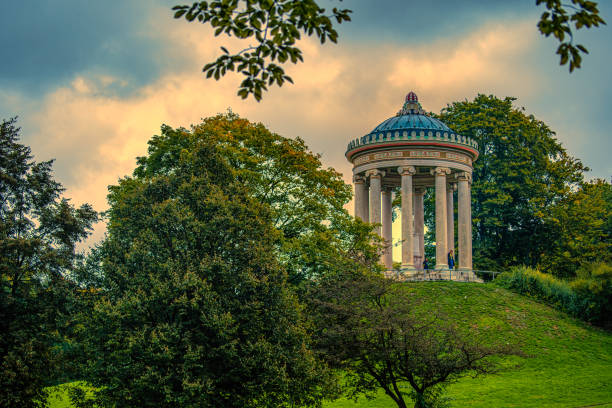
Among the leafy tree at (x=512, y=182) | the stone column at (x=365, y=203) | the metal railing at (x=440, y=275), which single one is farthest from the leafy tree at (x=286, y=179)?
the leafy tree at (x=512, y=182)

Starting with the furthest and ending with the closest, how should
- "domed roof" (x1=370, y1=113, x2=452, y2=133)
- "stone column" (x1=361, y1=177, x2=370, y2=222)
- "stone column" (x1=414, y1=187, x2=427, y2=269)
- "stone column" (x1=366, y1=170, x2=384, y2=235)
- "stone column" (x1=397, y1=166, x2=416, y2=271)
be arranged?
"stone column" (x1=414, y1=187, x2=427, y2=269) → "stone column" (x1=361, y1=177, x2=370, y2=222) → "domed roof" (x1=370, y1=113, x2=452, y2=133) → "stone column" (x1=366, y1=170, x2=384, y2=235) → "stone column" (x1=397, y1=166, x2=416, y2=271)

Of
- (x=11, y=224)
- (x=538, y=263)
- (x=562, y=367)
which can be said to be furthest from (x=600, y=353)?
(x=11, y=224)

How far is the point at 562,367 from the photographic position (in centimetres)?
3297

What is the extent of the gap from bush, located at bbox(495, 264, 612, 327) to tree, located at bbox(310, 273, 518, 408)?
19468mm

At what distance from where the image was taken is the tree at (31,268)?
2703 cm

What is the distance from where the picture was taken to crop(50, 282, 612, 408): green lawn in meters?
27.2

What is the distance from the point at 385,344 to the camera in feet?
75.4

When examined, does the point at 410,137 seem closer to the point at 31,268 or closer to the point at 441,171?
the point at 441,171

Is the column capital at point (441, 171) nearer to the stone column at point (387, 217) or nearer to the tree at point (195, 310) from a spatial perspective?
the stone column at point (387, 217)

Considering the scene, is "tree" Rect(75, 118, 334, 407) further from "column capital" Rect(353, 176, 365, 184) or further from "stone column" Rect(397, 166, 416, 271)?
"column capital" Rect(353, 176, 365, 184)

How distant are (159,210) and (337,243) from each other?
47.5 ft

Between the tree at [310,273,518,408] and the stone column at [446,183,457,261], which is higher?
the stone column at [446,183,457,261]

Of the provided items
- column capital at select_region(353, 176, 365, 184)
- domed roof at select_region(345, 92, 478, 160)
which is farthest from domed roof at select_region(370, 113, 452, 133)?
column capital at select_region(353, 176, 365, 184)

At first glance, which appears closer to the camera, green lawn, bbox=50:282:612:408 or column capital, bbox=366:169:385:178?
green lawn, bbox=50:282:612:408
